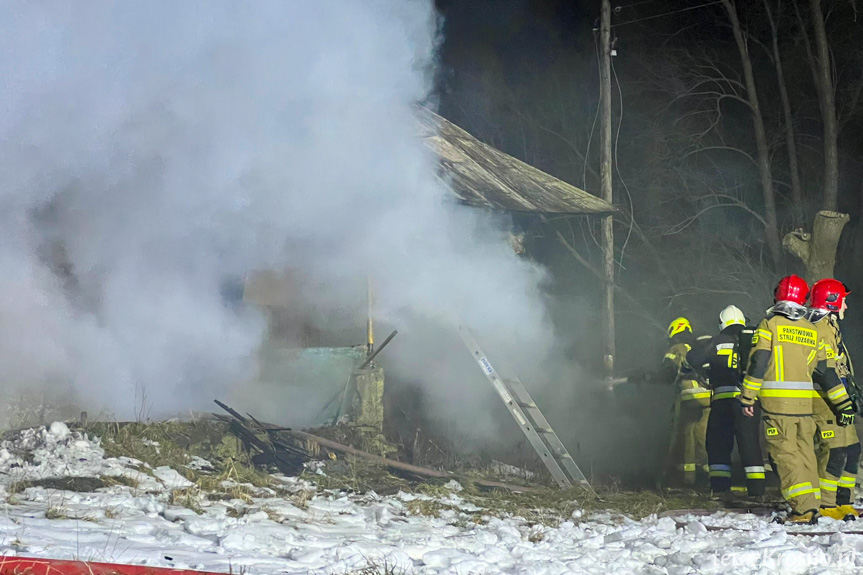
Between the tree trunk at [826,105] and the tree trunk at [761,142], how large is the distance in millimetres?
2229

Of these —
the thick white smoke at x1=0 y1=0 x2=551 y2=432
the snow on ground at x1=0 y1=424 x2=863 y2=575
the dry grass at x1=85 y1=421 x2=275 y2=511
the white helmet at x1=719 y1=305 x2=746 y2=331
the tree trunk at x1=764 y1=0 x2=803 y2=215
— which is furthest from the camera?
the tree trunk at x1=764 y1=0 x2=803 y2=215

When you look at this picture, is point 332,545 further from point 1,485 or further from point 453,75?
point 453,75

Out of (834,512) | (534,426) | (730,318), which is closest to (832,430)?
(834,512)

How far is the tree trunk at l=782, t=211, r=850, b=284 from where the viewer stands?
579 inches

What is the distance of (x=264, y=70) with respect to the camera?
7844mm

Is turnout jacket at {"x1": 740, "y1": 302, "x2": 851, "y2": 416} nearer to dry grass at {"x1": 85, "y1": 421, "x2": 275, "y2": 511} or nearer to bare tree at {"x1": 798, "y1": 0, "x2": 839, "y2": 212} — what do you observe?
dry grass at {"x1": 85, "y1": 421, "x2": 275, "y2": 511}

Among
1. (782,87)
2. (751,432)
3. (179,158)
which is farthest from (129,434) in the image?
(782,87)

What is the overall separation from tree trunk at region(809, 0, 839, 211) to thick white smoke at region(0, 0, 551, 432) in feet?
36.2

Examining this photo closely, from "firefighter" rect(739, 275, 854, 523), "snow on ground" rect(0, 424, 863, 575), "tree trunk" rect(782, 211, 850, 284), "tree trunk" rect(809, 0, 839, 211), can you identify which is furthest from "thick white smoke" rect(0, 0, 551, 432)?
"tree trunk" rect(809, 0, 839, 211)

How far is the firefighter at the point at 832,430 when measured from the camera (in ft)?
25.9

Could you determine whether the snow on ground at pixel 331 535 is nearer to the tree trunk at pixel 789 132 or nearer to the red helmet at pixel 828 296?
the red helmet at pixel 828 296

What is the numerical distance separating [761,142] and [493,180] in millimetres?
10991

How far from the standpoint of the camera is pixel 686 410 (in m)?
10.4

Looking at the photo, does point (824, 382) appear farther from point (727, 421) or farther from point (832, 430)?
point (727, 421)
